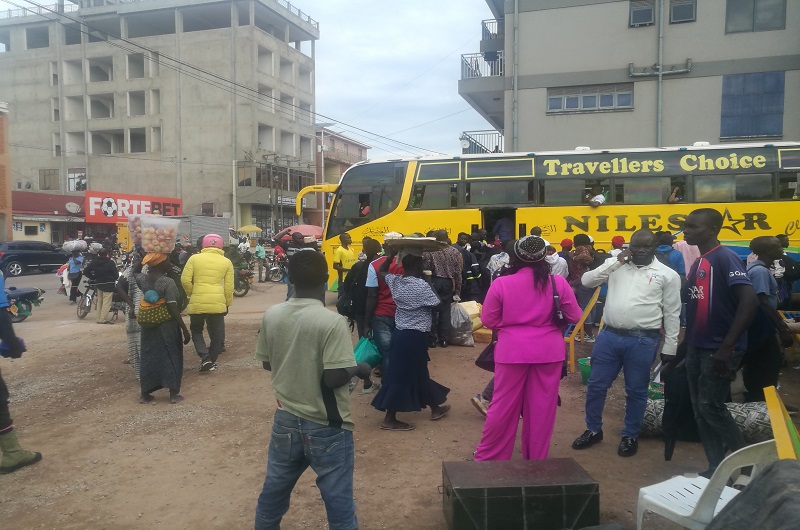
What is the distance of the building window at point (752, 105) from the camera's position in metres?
17.2

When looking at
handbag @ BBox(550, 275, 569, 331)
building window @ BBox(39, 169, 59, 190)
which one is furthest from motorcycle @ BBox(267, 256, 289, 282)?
building window @ BBox(39, 169, 59, 190)

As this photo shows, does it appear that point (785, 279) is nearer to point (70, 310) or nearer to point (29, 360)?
point (29, 360)

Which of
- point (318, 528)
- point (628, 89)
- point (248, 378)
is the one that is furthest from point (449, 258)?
point (628, 89)

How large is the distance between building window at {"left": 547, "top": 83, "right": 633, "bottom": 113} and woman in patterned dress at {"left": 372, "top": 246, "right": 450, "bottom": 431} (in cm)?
1537

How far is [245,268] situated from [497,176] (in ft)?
26.5

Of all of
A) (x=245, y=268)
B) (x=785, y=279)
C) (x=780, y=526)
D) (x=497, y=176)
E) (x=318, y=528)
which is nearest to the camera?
(x=780, y=526)

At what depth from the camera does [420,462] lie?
4.72 metres

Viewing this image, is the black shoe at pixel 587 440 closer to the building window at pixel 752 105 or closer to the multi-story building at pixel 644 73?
the multi-story building at pixel 644 73

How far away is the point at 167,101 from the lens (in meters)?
44.0

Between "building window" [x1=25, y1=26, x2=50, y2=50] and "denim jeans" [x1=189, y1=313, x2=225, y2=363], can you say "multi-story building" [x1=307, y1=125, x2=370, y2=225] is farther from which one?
"denim jeans" [x1=189, y1=313, x2=225, y2=363]

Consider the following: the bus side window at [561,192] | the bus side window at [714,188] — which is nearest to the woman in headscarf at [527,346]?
the bus side window at [561,192]

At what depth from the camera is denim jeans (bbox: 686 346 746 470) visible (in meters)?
3.77

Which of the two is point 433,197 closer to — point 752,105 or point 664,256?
point 664,256

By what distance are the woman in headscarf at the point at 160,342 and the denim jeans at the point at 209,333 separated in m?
1.24
